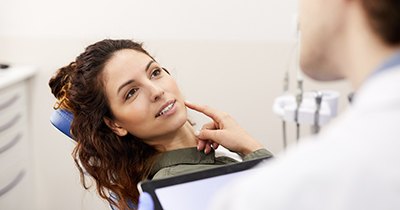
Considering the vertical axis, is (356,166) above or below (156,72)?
above

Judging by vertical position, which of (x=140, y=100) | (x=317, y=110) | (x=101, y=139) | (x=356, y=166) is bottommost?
(x=317, y=110)

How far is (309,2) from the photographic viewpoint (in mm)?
617

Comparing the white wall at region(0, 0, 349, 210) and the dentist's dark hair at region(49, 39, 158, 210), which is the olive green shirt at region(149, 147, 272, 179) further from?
the white wall at region(0, 0, 349, 210)

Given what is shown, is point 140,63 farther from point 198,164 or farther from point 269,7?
point 269,7

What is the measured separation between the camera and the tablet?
0.88m

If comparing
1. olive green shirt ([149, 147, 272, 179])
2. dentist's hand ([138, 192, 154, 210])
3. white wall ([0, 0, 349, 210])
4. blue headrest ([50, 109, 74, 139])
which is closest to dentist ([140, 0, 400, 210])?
dentist's hand ([138, 192, 154, 210])

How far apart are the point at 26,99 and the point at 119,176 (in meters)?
1.18

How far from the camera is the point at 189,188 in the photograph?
920mm

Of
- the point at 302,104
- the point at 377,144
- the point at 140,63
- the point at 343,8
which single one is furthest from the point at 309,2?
the point at 302,104

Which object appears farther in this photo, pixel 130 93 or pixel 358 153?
pixel 130 93

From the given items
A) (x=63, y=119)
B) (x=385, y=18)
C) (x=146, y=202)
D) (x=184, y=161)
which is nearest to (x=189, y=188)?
(x=146, y=202)

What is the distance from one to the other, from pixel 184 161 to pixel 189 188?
0.43 metres

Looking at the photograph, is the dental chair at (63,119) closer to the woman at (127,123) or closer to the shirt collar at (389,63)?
the woman at (127,123)

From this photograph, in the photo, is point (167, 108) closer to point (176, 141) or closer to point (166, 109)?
point (166, 109)
